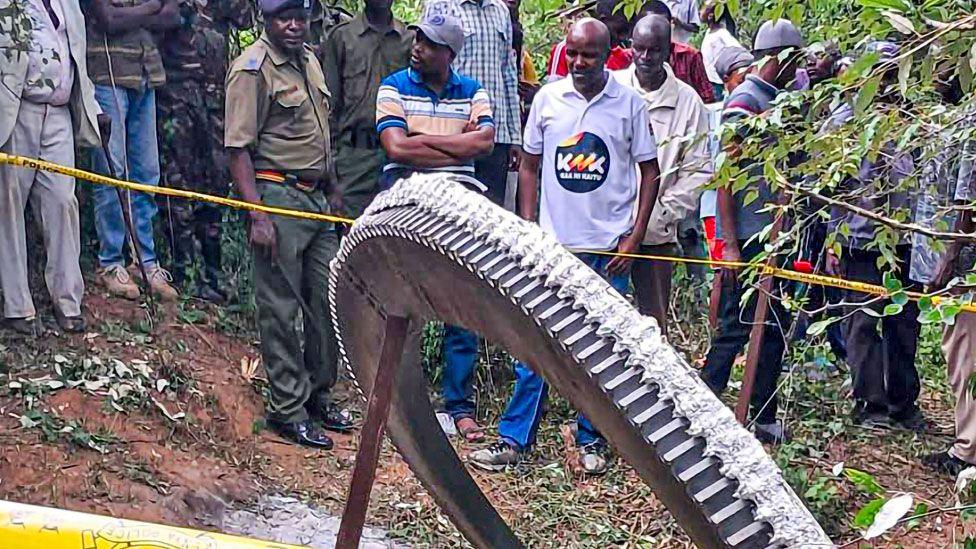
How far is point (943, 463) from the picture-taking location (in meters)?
6.02

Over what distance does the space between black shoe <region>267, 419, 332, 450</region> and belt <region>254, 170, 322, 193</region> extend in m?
1.11

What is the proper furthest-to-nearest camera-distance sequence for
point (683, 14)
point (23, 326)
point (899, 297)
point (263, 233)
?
1. point (683, 14)
2. point (23, 326)
3. point (263, 233)
4. point (899, 297)

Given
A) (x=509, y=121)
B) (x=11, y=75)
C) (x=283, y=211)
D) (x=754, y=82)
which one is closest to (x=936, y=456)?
(x=754, y=82)

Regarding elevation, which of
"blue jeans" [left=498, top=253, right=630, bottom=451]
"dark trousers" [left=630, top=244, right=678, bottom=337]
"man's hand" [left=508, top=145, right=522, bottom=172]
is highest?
"man's hand" [left=508, top=145, right=522, bottom=172]

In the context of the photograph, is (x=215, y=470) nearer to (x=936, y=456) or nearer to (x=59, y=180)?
(x=59, y=180)

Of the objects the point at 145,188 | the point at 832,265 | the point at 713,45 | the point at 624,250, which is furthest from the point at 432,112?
the point at 713,45

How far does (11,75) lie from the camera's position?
5.47 meters

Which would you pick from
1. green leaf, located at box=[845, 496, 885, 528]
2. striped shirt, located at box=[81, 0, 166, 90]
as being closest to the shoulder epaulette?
striped shirt, located at box=[81, 0, 166, 90]

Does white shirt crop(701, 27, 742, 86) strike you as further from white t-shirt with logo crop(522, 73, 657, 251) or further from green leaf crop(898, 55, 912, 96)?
green leaf crop(898, 55, 912, 96)

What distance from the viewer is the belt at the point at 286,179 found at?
581 cm

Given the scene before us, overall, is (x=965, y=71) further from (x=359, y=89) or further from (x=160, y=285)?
(x=160, y=285)

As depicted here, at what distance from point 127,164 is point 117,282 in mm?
634

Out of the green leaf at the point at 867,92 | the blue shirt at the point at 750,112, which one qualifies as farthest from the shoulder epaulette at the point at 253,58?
the green leaf at the point at 867,92

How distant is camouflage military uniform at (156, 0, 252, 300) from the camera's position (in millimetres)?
7051
